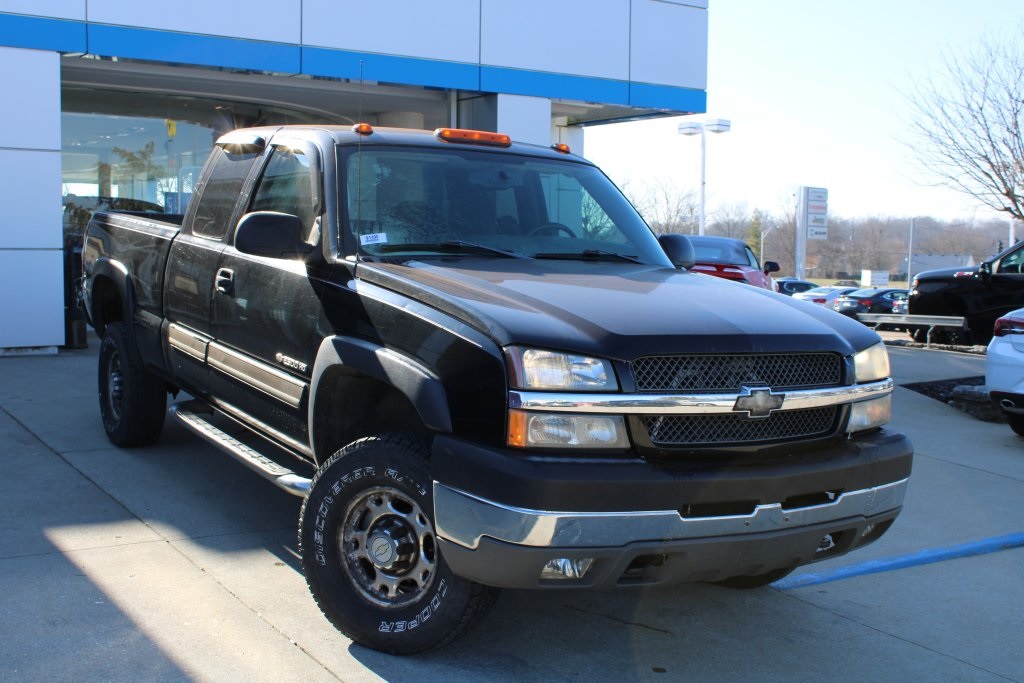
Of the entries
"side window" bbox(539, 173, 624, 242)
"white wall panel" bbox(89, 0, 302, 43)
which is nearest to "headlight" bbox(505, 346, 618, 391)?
"side window" bbox(539, 173, 624, 242)

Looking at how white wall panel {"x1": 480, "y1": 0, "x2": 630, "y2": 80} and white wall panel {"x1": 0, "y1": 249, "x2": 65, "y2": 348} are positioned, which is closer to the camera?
white wall panel {"x1": 0, "y1": 249, "x2": 65, "y2": 348}

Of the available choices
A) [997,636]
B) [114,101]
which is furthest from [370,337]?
[114,101]

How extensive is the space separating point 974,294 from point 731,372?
575 inches

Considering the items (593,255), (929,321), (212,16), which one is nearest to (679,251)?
(593,255)

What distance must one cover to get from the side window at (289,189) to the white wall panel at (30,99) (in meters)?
7.51

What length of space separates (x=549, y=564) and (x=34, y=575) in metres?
2.51

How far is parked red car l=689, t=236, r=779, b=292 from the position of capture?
48.5ft

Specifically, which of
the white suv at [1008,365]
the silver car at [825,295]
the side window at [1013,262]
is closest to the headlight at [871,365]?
the white suv at [1008,365]

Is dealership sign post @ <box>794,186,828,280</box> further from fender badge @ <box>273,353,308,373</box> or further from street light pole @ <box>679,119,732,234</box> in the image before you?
fender badge @ <box>273,353,308,373</box>

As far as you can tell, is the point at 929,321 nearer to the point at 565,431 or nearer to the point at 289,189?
the point at 289,189

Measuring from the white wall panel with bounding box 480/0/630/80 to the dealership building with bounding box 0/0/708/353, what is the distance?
0.07 ft

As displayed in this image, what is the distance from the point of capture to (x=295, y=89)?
14992 mm

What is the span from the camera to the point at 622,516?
3.33 meters

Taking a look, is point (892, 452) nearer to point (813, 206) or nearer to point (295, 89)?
point (295, 89)
